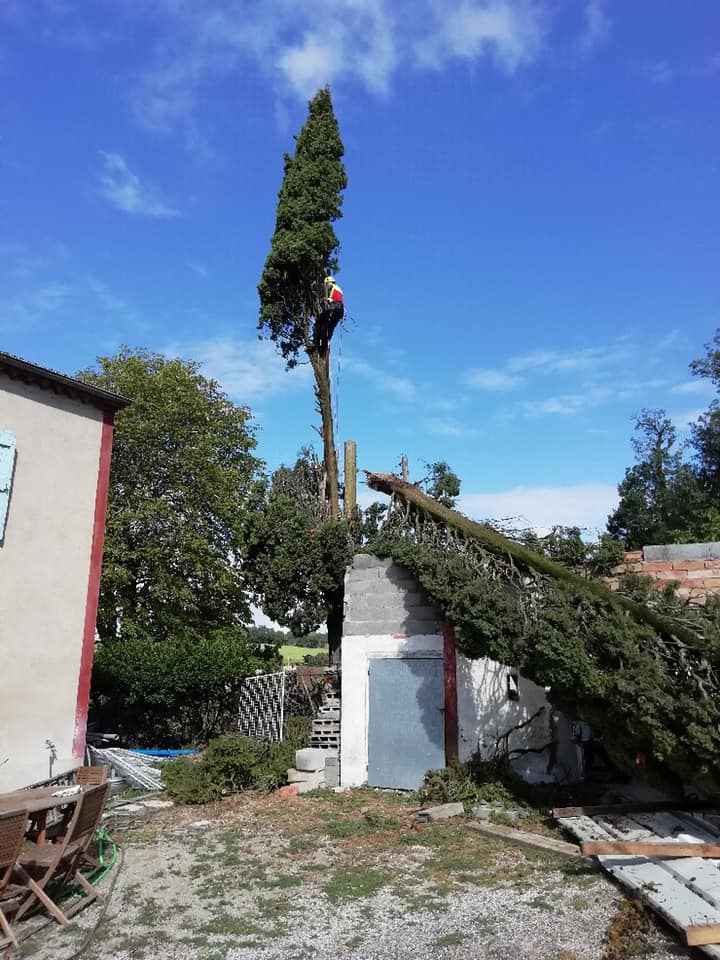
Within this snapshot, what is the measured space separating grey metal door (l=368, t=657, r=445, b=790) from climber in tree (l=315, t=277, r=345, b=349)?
9686mm

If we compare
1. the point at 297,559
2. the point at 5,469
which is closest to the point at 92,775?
the point at 5,469

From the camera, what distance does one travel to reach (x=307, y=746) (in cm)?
1264

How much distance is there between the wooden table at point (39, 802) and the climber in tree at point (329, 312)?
517 inches

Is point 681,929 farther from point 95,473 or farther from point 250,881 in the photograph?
point 95,473

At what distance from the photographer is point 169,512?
774 inches

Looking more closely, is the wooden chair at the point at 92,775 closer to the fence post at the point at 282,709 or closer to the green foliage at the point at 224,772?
the green foliage at the point at 224,772

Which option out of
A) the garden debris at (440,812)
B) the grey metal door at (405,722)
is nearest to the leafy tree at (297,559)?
the grey metal door at (405,722)

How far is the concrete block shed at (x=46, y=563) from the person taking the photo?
9109 mm

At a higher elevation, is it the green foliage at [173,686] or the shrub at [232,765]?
the green foliage at [173,686]

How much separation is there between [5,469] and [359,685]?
6.61m

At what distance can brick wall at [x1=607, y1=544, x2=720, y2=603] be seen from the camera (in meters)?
9.67

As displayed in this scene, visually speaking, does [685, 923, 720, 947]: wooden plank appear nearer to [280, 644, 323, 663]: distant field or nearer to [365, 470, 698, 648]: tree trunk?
[365, 470, 698, 648]: tree trunk

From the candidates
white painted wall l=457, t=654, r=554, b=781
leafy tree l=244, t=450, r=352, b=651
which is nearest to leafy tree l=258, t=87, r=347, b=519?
leafy tree l=244, t=450, r=352, b=651

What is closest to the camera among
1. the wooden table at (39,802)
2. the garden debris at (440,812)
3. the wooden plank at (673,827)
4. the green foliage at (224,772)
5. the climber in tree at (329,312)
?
the wooden table at (39,802)
